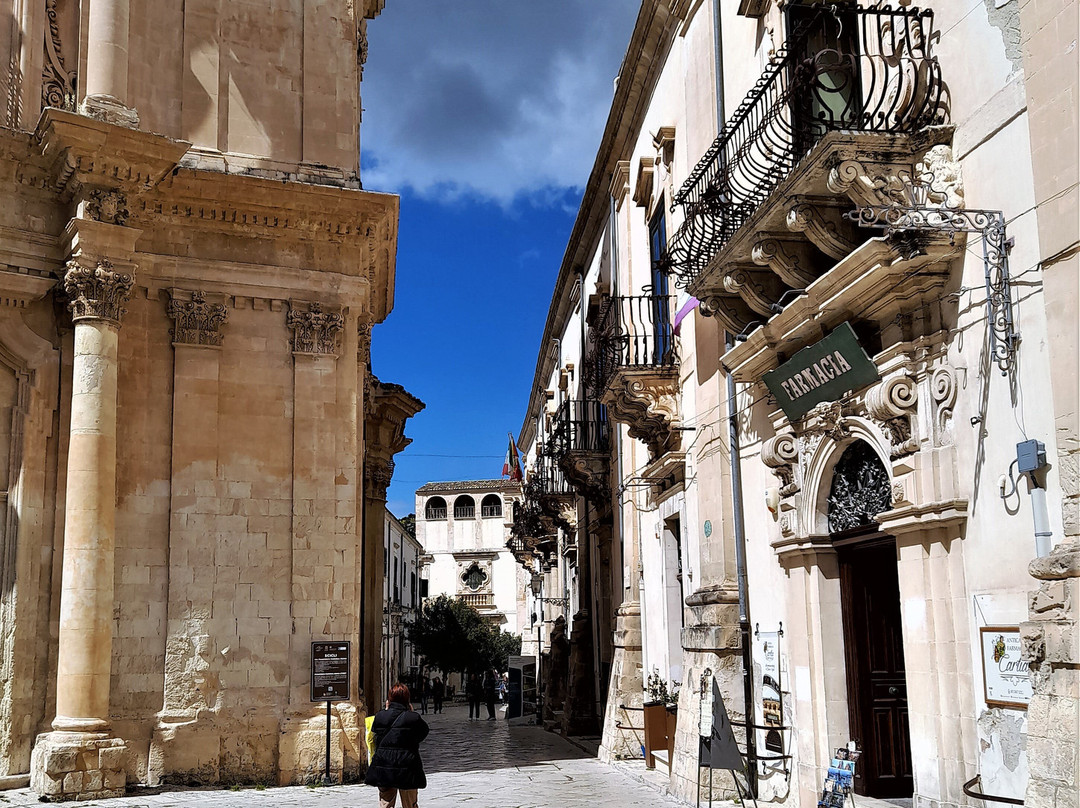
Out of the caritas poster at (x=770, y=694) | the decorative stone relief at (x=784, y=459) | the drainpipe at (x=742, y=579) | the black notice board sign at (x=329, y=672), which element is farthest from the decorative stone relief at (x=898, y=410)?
the black notice board sign at (x=329, y=672)

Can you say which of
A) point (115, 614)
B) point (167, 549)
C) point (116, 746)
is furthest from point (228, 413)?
point (116, 746)

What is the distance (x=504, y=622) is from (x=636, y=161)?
4883 centimetres

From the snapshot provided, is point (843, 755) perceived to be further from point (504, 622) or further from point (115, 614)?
point (504, 622)

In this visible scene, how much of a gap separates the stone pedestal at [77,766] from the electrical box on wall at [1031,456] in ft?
33.1

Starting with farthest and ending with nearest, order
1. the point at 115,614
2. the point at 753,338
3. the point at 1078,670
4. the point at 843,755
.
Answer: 1. the point at 115,614
2. the point at 753,338
3. the point at 843,755
4. the point at 1078,670

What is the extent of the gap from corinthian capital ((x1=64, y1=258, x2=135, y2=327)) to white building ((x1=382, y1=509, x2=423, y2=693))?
2828 cm

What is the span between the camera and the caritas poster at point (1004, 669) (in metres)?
6.61

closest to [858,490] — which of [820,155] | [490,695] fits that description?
[820,155]

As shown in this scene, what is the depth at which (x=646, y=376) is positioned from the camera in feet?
46.0

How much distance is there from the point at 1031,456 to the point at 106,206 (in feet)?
35.8

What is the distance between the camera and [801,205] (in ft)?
27.0

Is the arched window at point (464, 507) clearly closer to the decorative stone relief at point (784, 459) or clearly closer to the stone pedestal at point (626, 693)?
the stone pedestal at point (626, 693)

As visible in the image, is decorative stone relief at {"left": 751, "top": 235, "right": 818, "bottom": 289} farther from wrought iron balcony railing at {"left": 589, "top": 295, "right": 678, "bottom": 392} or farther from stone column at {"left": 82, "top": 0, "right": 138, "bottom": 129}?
stone column at {"left": 82, "top": 0, "right": 138, "bottom": 129}

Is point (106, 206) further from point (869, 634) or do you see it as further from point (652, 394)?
point (869, 634)
